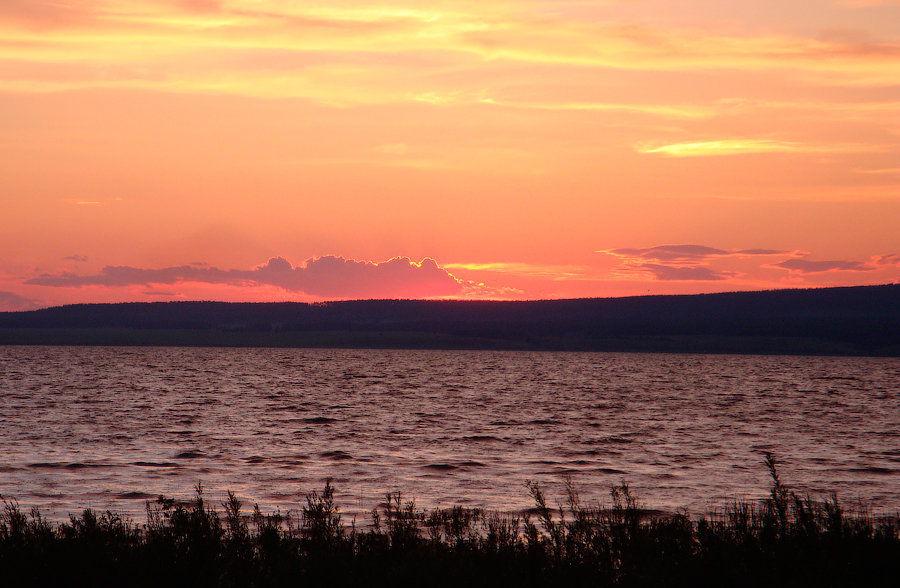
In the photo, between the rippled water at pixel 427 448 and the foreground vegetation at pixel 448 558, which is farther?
the rippled water at pixel 427 448

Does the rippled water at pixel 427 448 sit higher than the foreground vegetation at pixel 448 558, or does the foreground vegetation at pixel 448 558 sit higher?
the foreground vegetation at pixel 448 558

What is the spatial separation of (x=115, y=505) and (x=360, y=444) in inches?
647

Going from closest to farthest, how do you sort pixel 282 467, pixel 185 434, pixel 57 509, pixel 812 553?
1. pixel 812 553
2. pixel 57 509
3. pixel 282 467
4. pixel 185 434

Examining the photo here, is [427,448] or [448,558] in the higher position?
[448,558]

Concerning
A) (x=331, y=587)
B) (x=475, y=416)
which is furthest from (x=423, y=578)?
(x=475, y=416)

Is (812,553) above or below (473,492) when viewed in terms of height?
above

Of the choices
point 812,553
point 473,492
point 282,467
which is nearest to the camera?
point 812,553

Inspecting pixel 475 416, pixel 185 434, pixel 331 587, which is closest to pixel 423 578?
pixel 331 587

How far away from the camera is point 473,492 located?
82.2 ft

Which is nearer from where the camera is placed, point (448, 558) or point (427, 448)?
point (448, 558)

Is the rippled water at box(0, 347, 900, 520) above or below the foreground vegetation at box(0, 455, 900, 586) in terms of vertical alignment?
below

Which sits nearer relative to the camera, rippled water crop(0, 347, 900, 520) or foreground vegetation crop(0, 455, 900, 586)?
foreground vegetation crop(0, 455, 900, 586)

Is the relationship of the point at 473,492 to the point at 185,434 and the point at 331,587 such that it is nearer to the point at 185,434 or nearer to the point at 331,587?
the point at 331,587

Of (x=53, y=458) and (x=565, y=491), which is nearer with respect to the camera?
(x=565, y=491)
